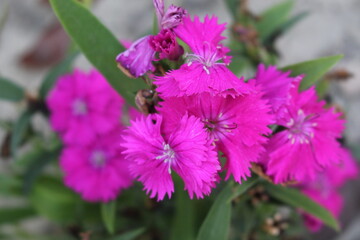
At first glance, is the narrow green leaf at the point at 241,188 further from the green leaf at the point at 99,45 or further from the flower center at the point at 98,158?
the flower center at the point at 98,158

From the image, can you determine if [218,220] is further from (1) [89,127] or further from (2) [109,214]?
(1) [89,127]

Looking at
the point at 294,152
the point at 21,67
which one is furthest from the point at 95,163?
the point at 21,67

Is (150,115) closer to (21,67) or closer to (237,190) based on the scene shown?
(237,190)

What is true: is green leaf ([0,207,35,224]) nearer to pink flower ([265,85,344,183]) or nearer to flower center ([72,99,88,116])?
flower center ([72,99,88,116])

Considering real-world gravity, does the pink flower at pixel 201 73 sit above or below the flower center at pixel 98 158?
above

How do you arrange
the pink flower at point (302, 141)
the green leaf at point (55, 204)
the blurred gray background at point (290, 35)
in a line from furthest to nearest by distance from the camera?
the blurred gray background at point (290, 35) < the green leaf at point (55, 204) < the pink flower at point (302, 141)

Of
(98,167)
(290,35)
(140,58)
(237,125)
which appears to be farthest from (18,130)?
(290,35)

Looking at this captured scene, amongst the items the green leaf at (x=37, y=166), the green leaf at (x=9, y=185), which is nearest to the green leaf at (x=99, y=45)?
the green leaf at (x=37, y=166)
